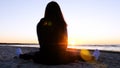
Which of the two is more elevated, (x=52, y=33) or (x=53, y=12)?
(x=53, y=12)

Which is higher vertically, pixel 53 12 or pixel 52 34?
pixel 53 12

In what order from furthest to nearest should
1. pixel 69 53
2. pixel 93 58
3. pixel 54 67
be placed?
pixel 93 58
pixel 69 53
pixel 54 67

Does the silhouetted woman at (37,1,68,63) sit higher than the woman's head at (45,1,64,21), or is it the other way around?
the woman's head at (45,1,64,21)

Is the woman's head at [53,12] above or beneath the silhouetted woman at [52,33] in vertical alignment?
above

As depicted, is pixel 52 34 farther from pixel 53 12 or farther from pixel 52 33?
pixel 53 12

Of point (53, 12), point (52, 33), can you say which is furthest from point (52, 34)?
point (53, 12)

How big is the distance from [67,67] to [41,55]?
997 mm

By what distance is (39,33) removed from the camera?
8.17m

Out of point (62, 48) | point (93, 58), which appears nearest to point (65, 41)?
point (62, 48)

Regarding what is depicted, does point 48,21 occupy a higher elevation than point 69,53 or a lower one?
higher

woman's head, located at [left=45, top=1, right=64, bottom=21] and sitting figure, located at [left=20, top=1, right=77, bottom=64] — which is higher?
woman's head, located at [left=45, top=1, right=64, bottom=21]

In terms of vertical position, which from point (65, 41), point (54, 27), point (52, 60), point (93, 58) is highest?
point (54, 27)

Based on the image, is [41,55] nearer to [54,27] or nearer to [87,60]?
[54,27]

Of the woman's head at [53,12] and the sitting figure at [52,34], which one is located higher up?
the woman's head at [53,12]
